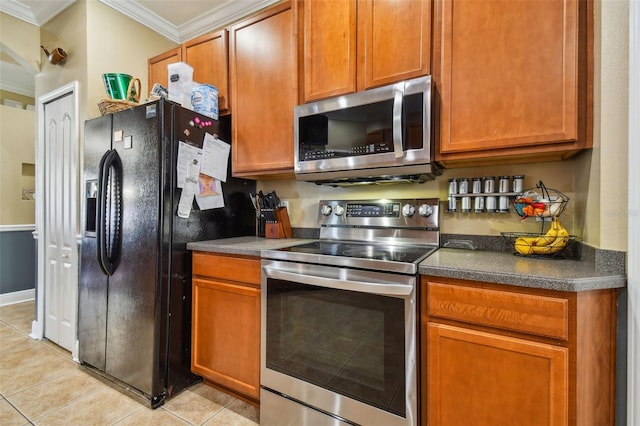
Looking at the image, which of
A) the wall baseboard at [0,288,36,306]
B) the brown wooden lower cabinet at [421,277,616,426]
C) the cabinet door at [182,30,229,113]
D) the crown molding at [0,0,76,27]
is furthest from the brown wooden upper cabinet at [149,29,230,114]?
the wall baseboard at [0,288,36,306]

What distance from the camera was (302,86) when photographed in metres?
1.76

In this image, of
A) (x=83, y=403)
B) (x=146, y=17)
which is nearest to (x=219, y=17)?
(x=146, y=17)

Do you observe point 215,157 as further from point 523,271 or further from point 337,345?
point 523,271

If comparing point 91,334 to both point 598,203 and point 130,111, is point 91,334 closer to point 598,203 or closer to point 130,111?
point 130,111

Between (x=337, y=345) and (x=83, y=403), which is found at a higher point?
(x=337, y=345)

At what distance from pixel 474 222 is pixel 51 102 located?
3279 millimetres

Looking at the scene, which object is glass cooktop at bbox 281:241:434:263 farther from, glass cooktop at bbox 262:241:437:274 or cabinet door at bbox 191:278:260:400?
cabinet door at bbox 191:278:260:400

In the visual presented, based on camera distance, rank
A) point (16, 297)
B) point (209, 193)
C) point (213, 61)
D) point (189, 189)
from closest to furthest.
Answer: point (189, 189) → point (209, 193) → point (213, 61) → point (16, 297)

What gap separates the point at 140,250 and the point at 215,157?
28.4 inches

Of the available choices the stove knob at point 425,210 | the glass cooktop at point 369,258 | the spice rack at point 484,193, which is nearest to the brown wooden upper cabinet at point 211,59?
the glass cooktop at point 369,258

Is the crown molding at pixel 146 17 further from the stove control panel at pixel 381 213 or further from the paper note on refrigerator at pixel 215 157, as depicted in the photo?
the stove control panel at pixel 381 213

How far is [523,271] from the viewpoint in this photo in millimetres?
992

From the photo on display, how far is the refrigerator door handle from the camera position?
179 centimetres

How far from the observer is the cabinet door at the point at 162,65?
2258mm
